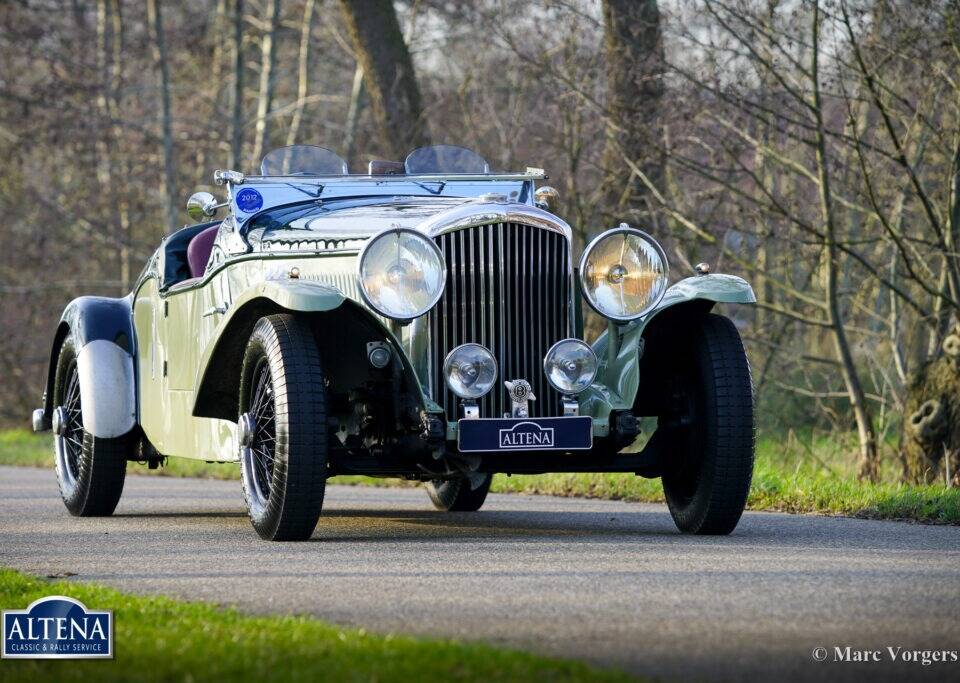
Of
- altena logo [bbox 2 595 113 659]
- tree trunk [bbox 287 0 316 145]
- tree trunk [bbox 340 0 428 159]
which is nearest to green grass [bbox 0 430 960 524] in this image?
tree trunk [bbox 340 0 428 159]

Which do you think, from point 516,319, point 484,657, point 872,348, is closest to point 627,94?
point 872,348

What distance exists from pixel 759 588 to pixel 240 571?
2.07 m

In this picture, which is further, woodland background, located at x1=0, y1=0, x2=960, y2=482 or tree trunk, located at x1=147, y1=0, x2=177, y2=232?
tree trunk, located at x1=147, y1=0, x2=177, y2=232

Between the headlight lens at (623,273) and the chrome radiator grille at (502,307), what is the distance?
182 mm

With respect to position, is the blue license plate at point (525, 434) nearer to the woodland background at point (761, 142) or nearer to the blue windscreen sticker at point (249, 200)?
the blue windscreen sticker at point (249, 200)

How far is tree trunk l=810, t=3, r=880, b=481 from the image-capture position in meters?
11.0

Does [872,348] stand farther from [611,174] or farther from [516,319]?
[516,319]

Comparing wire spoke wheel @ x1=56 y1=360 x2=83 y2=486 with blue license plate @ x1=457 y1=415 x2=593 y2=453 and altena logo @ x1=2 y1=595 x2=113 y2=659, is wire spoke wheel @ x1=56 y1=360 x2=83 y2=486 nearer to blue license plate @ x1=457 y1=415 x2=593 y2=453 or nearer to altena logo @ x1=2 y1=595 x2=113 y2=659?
blue license plate @ x1=457 y1=415 x2=593 y2=453

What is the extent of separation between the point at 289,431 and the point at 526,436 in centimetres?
107

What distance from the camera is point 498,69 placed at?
19.4 meters

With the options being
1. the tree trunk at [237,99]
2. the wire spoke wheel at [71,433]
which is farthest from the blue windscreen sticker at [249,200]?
the tree trunk at [237,99]

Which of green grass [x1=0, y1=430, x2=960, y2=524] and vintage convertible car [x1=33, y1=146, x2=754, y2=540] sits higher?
vintage convertible car [x1=33, y1=146, x2=754, y2=540]

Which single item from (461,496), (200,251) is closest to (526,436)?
(461,496)

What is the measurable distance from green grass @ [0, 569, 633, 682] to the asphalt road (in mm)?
259
